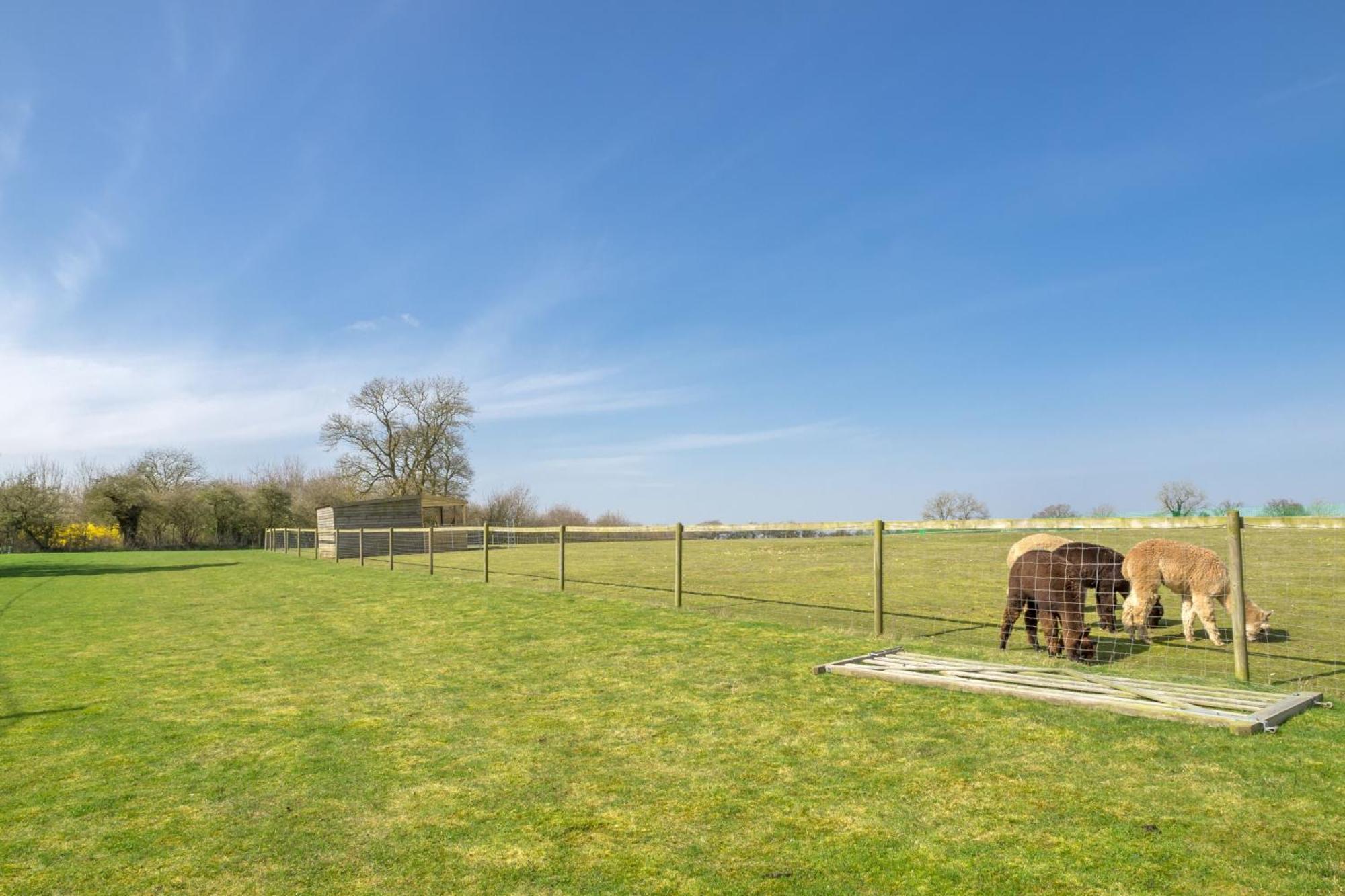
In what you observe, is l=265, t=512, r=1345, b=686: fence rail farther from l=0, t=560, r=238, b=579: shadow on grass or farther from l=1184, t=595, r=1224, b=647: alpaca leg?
l=0, t=560, r=238, b=579: shadow on grass

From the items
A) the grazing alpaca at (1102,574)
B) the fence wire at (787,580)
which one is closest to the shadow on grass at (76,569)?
the fence wire at (787,580)

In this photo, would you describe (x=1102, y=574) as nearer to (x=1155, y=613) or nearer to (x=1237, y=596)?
(x=1155, y=613)

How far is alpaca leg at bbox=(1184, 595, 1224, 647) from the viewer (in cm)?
748

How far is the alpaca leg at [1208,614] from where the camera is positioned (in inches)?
295

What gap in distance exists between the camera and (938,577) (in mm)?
16156

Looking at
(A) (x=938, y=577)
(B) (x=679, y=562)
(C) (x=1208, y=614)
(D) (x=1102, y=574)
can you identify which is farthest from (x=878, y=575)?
(A) (x=938, y=577)

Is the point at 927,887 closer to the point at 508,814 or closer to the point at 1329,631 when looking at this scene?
the point at 508,814

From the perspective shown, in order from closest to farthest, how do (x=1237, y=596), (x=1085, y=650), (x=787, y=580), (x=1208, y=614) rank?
(x=1237, y=596), (x=1085, y=650), (x=1208, y=614), (x=787, y=580)

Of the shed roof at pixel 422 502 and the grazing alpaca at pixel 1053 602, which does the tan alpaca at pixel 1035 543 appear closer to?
the grazing alpaca at pixel 1053 602

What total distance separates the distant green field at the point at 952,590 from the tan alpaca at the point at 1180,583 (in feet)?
0.79

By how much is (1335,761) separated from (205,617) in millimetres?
12486

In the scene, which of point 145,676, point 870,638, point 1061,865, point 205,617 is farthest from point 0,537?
point 1061,865

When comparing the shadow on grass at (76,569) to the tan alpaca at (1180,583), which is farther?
the shadow on grass at (76,569)

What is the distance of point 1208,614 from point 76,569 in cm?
3049
